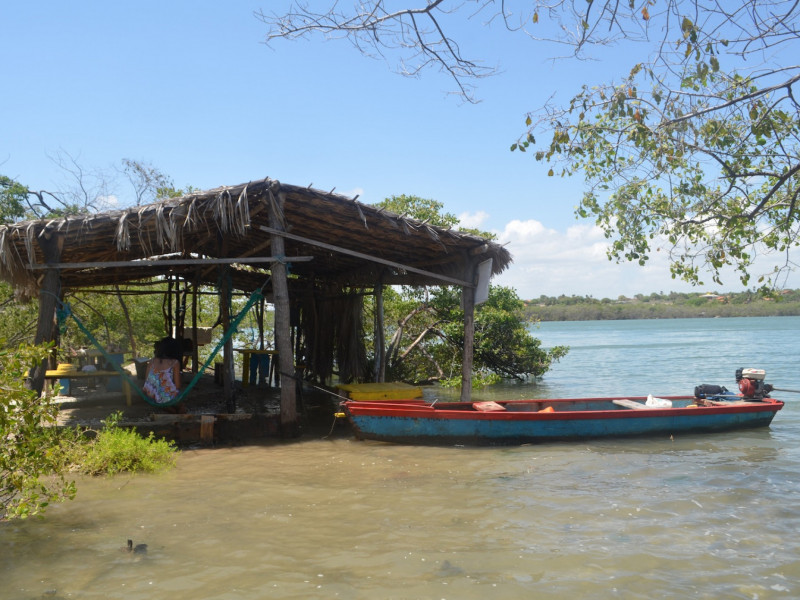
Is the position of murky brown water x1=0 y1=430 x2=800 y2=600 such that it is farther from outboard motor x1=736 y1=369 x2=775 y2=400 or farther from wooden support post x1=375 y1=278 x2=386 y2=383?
wooden support post x1=375 y1=278 x2=386 y2=383

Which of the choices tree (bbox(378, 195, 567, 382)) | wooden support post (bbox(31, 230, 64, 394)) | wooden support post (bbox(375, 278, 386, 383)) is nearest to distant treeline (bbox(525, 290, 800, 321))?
tree (bbox(378, 195, 567, 382))

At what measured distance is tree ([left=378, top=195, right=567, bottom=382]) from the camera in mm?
13898

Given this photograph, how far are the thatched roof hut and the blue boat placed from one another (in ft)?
5.57

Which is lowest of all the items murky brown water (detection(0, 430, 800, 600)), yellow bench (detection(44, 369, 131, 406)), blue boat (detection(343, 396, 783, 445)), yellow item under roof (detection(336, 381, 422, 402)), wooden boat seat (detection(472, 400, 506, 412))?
murky brown water (detection(0, 430, 800, 600))

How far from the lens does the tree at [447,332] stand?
1390 cm

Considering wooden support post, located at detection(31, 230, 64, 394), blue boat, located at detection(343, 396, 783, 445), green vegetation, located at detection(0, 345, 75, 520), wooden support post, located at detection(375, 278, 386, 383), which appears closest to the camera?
green vegetation, located at detection(0, 345, 75, 520)

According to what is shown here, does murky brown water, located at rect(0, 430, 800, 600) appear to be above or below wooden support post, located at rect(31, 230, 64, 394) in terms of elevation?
below

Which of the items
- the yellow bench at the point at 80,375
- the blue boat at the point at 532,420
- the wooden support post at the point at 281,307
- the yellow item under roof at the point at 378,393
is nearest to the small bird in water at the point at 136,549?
the wooden support post at the point at 281,307

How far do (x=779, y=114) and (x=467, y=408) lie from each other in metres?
4.89

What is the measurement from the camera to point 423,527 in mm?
4766

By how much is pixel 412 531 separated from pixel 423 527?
0.40 ft

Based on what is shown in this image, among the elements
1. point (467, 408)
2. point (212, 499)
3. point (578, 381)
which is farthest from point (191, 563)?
point (578, 381)

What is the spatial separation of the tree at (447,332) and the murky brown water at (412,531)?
683 cm

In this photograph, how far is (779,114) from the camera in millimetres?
5270
